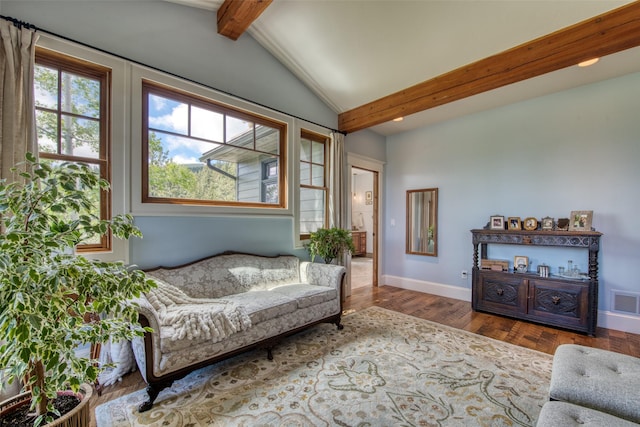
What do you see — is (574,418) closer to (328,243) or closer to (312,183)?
(328,243)

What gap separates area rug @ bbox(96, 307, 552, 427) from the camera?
1.68 m

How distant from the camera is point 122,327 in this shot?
1272mm

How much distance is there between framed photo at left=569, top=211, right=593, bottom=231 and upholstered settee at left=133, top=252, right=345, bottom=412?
282 centimetres

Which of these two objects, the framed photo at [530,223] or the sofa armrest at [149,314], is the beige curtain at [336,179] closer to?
the framed photo at [530,223]

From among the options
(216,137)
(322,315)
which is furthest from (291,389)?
(216,137)

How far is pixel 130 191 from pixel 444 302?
4160 millimetres

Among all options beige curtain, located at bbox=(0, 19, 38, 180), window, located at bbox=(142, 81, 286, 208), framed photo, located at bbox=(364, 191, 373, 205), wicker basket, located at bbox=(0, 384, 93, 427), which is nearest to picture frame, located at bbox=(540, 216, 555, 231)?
window, located at bbox=(142, 81, 286, 208)

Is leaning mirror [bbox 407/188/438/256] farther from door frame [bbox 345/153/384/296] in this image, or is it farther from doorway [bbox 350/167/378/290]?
doorway [bbox 350/167/378/290]

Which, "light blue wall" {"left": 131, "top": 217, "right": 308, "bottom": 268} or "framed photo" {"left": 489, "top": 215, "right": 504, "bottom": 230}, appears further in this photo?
"framed photo" {"left": 489, "top": 215, "right": 504, "bottom": 230}

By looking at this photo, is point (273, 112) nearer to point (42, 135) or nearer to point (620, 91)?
point (42, 135)

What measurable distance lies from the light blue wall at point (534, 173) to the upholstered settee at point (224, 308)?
7.50ft

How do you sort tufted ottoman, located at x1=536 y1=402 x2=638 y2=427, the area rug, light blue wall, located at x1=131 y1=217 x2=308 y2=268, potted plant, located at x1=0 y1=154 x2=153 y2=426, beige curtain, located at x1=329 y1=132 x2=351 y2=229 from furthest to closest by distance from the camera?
beige curtain, located at x1=329 y1=132 x2=351 y2=229, light blue wall, located at x1=131 y1=217 x2=308 y2=268, the area rug, tufted ottoman, located at x1=536 y1=402 x2=638 y2=427, potted plant, located at x1=0 y1=154 x2=153 y2=426

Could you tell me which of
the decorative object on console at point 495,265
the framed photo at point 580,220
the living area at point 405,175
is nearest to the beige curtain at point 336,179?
the living area at point 405,175

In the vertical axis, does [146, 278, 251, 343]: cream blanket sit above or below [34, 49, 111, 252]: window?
below
